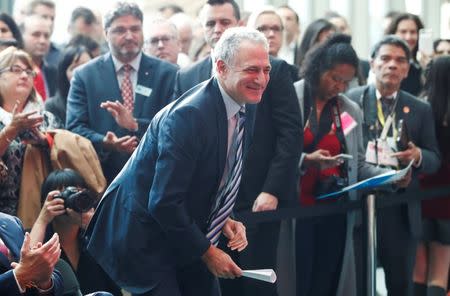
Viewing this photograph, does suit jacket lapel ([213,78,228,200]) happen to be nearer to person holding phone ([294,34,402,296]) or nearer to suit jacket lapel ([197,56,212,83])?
suit jacket lapel ([197,56,212,83])

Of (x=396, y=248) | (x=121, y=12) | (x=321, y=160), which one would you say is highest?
(x=121, y=12)

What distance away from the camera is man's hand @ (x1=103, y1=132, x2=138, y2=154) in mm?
5836

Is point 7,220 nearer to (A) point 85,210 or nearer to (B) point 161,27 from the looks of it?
(A) point 85,210

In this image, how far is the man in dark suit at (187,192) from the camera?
4348mm

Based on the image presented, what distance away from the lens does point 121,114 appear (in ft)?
19.2

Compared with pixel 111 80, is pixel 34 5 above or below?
above

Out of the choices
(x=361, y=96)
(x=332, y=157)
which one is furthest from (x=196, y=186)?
(x=361, y=96)

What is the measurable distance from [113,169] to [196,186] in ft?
5.67

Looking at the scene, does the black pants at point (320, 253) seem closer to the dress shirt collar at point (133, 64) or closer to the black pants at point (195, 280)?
the dress shirt collar at point (133, 64)

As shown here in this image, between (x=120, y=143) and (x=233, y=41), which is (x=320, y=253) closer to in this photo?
(x=120, y=143)

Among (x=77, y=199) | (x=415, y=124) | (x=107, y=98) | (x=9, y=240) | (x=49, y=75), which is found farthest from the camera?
(x=49, y=75)

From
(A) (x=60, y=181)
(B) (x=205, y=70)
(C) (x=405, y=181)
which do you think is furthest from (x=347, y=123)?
(A) (x=60, y=181)

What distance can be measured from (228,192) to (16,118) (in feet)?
4.23

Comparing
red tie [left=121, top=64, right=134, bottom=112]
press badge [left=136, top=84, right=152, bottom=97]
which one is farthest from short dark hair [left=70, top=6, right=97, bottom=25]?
press badge [left=136, top=84, right=152, bottom=97]
